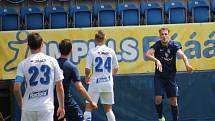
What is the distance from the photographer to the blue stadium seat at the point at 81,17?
40.0ft

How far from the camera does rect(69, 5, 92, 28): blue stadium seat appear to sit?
40.0 ft

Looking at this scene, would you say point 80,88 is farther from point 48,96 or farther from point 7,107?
point 7,107

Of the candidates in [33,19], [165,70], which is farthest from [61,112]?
[33,19]

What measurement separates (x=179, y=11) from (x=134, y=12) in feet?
4.06

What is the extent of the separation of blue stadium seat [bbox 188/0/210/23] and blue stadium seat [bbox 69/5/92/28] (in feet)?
9.22

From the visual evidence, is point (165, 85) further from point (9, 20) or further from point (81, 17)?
point (9, 20)

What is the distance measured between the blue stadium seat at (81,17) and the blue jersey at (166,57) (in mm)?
3661


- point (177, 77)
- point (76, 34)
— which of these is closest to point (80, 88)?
point (76, 34)

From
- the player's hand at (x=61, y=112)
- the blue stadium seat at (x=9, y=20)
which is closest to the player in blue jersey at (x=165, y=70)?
the player's hand at (x=61, y=112)

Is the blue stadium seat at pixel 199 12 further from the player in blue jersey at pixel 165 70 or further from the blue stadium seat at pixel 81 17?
the player in blue jersey at pixel 165 70

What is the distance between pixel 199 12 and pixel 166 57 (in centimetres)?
415

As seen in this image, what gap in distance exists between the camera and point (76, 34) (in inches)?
391

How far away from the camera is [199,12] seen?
41.4ft

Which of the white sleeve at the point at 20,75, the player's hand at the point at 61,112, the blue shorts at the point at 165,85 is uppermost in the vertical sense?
the white sleeve at the point at 20,75
